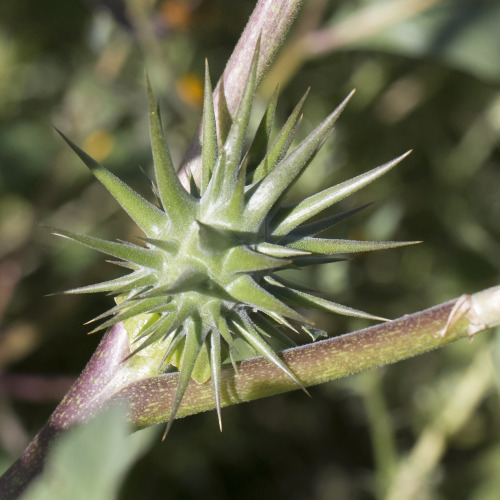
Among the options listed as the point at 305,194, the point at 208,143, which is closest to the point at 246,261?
the point at 208,143

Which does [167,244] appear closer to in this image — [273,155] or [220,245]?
[220,245]

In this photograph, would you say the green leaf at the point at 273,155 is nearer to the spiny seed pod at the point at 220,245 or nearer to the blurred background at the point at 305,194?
the spiny seed pod at the point at 220,245

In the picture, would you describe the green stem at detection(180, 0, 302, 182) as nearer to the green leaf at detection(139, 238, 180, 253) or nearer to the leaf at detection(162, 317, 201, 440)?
the green leaf at detection(139, 238, 180, 253)

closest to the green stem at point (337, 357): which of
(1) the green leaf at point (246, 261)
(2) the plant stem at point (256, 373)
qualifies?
(2) the plant stem at point (256, 373)

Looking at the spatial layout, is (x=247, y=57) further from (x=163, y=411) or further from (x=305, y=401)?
(x=305, y=401)

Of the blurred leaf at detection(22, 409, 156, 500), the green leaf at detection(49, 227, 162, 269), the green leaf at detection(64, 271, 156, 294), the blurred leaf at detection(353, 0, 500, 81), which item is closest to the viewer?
the blurred leaf at detection(22, 409, 156, 500)

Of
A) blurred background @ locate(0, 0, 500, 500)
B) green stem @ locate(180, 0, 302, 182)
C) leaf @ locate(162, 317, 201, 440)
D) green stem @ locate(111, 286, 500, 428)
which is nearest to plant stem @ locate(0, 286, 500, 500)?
green stem @ locate(111, 286, 500, 428)
